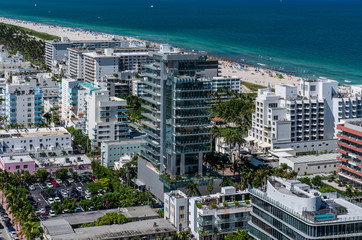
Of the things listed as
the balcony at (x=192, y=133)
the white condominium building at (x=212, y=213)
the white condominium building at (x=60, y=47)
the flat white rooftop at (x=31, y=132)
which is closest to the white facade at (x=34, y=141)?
the flat white rooftop at (x=31, y=132)

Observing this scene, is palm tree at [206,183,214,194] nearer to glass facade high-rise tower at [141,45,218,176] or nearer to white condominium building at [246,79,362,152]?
glass facade high-rise tower at [141,45,218,176]

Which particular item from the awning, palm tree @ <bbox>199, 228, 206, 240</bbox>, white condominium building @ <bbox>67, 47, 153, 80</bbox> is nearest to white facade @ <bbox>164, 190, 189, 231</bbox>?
palm tree @ <bbox>199, 228, 206, 240</bbox>

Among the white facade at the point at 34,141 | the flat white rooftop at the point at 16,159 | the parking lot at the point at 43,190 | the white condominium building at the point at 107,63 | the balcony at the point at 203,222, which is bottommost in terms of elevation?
the parking lot at the point at 43,190

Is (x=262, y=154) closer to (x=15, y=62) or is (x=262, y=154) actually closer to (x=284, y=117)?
(x=284, y=117)

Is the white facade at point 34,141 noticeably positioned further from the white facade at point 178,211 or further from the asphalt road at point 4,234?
the white facade at point 178,211

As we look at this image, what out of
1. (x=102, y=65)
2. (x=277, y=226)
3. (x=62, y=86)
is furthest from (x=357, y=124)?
(x=102, y=65)

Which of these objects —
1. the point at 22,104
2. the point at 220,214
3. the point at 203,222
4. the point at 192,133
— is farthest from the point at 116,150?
the point at 220,214
